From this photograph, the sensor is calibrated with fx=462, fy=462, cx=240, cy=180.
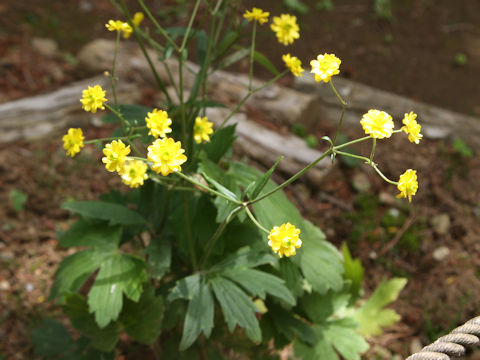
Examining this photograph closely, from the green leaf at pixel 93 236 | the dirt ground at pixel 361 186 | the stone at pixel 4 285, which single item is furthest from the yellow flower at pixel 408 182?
the stone at pixel 4 285

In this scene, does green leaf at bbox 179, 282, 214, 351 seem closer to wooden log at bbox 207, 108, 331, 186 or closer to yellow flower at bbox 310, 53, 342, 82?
yellow flower at bbox 310, 53, 342, 82

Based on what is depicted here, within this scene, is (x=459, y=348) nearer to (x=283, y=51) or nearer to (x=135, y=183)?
(x=135, y=183)

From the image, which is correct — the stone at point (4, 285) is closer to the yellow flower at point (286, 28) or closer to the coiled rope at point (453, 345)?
the yellow flower at point (286, 28)

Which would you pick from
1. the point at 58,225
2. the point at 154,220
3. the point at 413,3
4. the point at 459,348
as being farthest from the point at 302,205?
the point at 413,3

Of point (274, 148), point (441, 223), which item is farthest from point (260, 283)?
point (441, 223)

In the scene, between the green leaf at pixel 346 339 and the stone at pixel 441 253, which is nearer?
the green leaf at pixel 346 339

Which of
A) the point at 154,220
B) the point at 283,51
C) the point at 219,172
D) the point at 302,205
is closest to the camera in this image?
the point at 219,172

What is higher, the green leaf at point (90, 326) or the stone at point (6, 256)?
the green leaf at point (90, 326)
